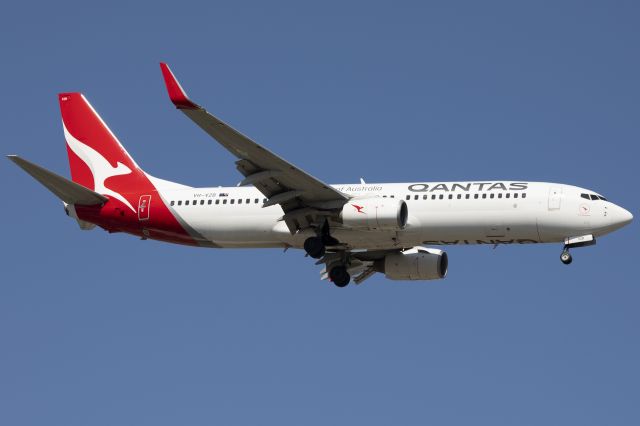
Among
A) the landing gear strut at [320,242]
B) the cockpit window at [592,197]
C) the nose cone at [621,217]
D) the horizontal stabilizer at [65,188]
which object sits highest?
the cockpit window at [592,197]

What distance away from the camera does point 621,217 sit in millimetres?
57656

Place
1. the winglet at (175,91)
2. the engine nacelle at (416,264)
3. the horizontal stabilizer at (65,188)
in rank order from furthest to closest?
the engine nacelle at (416,264)
the horizontal stabilizer at (65,188)
the winglet at (175,91)

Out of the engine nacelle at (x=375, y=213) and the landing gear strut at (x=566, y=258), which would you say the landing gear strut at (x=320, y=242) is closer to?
the engine nacelle at (x=375, y=213)

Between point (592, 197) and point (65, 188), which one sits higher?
point (592, 197)

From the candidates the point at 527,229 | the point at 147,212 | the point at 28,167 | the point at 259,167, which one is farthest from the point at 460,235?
the point at 28,167

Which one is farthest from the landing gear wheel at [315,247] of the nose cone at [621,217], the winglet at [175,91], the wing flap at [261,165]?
the nose cone at [621,217]

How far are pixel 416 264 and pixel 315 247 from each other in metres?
6.05

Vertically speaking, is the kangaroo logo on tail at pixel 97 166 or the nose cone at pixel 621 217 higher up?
the kangaroo logo on tail at pixel 97 166

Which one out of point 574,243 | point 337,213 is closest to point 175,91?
point 337,213

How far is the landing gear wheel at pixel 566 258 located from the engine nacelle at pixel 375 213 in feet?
21.7

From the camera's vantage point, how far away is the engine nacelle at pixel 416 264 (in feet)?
206

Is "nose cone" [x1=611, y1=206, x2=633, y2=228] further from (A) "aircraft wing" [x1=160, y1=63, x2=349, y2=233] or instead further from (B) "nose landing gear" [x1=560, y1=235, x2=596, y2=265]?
(A) "aircraft wing" [x1=160, y1=63, x2=349, y2=233]

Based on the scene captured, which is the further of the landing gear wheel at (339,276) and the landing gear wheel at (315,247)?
the landing gear wheel at (339,276)

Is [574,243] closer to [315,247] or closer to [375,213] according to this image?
[375,213]
